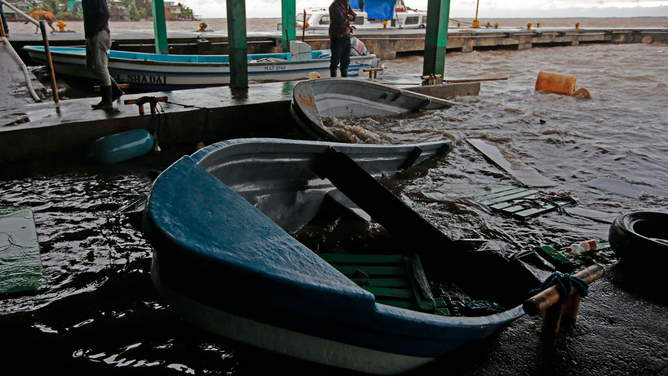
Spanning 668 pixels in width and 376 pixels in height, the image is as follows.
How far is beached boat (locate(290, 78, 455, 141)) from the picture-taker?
6.84 metres

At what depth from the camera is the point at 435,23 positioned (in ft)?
34.2

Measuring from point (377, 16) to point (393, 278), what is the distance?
93.7 ft

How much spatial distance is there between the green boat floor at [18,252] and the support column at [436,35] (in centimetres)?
945

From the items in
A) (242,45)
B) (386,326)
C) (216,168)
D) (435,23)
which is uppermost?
(435,23)

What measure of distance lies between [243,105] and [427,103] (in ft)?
14.3

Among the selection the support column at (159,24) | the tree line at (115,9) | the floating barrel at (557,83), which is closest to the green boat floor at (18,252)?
the support column at (159,24)

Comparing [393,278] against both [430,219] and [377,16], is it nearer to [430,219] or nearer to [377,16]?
[430,219]

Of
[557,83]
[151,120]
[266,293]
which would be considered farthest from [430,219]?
[557,83]

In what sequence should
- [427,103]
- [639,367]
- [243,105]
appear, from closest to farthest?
[639,367], [243,105], [427,103]

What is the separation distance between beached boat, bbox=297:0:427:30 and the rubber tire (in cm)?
2417

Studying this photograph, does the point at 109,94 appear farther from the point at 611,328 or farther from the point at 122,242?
the point at 611,328

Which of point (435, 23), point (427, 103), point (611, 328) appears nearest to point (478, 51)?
point (435, 23)

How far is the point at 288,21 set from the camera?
1493 centimetres

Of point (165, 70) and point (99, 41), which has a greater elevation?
point (99, 41)
